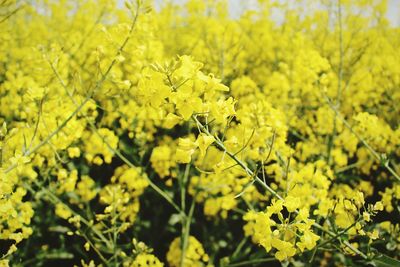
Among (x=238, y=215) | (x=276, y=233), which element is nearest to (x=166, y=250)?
(x=238, y=215)

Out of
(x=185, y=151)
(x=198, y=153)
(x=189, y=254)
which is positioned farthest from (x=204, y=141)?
(x=198, y=153)

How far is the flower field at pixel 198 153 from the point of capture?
4.80 ft

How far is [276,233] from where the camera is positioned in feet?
A: 4.51

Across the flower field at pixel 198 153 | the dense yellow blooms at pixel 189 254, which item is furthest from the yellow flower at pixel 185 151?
the dense yellow blooms at pixel 189 254

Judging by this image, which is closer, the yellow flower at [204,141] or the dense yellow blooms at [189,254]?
the yellow flower at [204,141]

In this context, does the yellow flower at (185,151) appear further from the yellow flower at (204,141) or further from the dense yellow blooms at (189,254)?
the dense yellow blooms at (189,254)

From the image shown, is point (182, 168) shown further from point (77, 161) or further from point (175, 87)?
point (175, 87)

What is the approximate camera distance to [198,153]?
3010 millimetres

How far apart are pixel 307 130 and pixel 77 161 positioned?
1.86 metres

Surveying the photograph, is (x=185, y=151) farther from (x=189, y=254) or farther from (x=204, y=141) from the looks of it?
(x=189, y=254)

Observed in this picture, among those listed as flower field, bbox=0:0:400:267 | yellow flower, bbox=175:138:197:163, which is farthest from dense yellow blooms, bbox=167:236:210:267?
yellow flower, bbox=175:138:197:163

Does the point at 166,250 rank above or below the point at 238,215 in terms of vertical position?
below

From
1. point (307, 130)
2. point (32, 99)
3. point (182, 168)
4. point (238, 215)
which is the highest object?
point (32, 99)

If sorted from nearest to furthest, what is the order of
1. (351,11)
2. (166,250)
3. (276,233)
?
(276,233) → (166,250) → (351,11)
